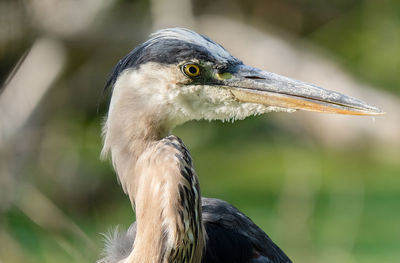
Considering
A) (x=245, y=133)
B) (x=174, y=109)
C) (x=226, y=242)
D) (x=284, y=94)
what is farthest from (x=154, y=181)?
(x=245, y=133)

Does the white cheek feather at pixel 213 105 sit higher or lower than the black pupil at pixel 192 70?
lower

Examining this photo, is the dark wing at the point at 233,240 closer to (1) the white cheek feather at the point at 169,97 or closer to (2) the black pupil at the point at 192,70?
(1) the white cheek feather at the point at 169,97

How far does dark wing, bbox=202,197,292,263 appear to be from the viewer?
301 centimetres

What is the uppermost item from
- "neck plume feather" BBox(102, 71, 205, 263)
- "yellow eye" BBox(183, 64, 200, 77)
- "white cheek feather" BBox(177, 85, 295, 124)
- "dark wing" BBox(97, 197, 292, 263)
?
"yellow eye" BBox(183, 64, 200, 77)

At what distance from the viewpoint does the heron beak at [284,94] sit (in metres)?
2.83

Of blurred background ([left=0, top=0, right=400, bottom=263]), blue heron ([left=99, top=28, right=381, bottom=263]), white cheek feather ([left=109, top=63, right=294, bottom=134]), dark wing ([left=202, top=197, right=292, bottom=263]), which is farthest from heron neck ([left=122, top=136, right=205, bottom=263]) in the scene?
blurred background ([left=0, top=0, right=400, bottom=263])

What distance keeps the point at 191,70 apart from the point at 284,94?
39 centimetres

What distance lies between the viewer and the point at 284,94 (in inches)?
112

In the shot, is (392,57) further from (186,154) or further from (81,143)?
(186,154)

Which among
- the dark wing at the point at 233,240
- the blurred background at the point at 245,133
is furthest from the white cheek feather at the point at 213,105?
the blurred background at the point at 245,133

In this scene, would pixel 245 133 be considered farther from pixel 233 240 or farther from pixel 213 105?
pixel 213 105

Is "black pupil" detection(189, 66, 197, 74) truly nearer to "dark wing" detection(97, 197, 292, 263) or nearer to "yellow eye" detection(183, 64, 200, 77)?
"yellow eye" detection(183, 64, 200, 77)

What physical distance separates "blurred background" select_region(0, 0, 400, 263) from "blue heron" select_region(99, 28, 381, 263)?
285 cm

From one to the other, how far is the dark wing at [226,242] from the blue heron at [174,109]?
8cm
